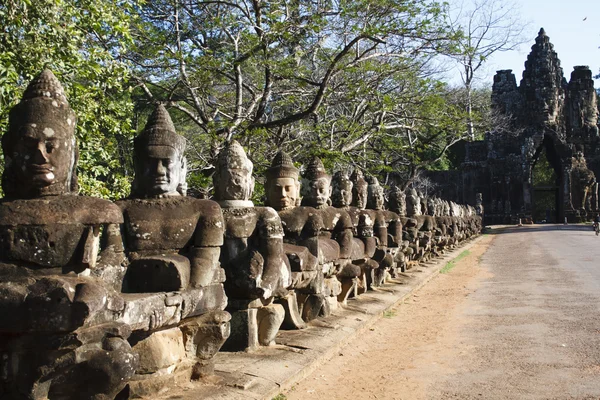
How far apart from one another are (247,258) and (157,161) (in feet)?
Result: 3.93

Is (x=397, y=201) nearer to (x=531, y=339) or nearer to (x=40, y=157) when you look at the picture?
(x=531, y=339)

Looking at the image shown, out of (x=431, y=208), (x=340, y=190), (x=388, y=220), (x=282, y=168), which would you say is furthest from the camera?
(x=431, y=208)

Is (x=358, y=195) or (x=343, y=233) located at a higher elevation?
(x=358, y=195)

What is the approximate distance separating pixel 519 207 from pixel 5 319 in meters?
44.9

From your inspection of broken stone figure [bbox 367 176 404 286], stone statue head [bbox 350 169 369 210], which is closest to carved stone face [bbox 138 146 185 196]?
stone statue head [bbox 350 169 369 210]

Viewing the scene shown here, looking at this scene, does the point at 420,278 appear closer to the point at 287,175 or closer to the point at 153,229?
the point at 287,175

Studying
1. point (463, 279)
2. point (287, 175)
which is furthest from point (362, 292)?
point (463, 279)

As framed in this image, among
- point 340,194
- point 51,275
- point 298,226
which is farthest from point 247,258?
point 340,194

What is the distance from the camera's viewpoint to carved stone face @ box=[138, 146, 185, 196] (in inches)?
181

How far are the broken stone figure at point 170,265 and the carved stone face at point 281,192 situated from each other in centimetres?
207

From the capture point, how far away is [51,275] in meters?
3.41

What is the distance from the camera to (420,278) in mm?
12727

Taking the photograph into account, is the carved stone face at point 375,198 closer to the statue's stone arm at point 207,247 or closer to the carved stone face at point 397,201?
the carved stone face at point 397,201

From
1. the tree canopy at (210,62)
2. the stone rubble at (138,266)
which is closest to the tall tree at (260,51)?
the tree canopy at (210,62)
